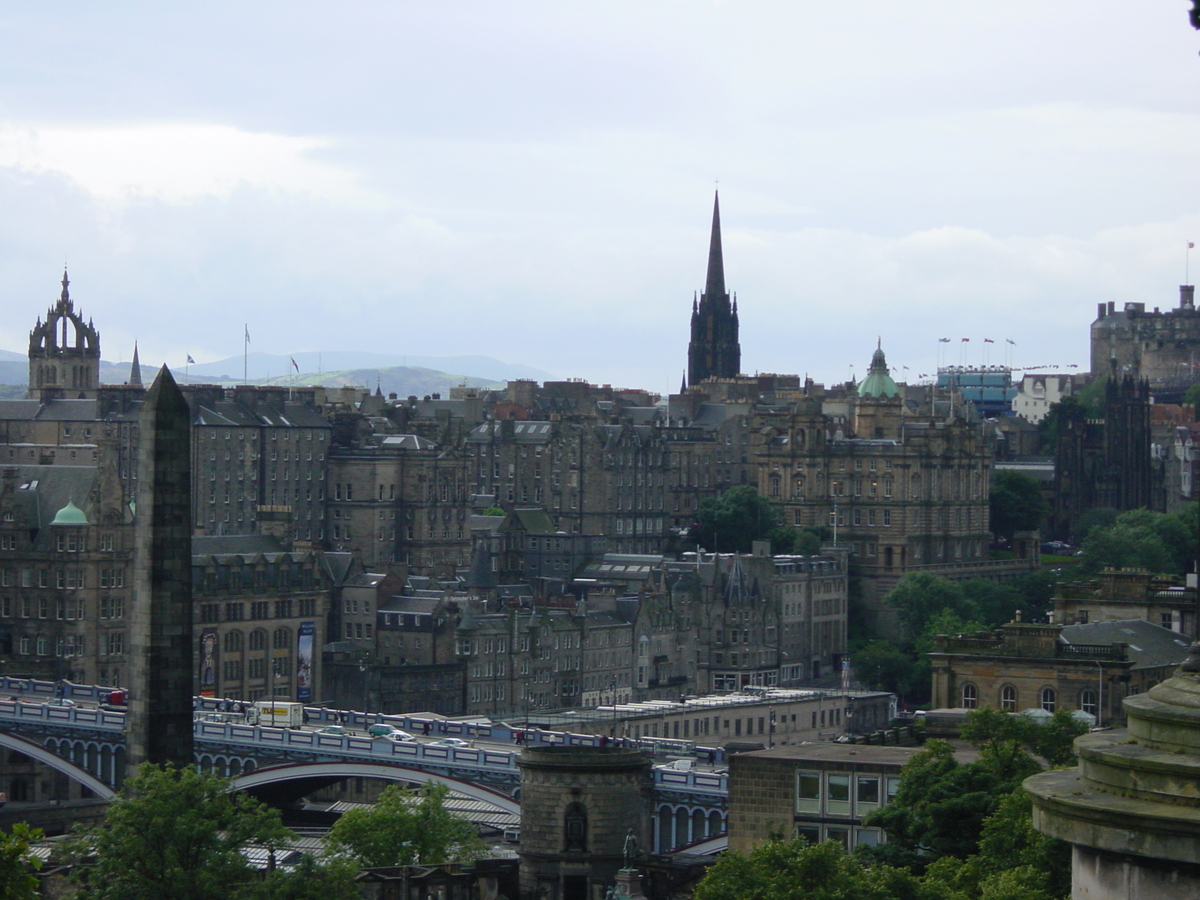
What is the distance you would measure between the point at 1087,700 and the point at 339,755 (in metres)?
28.4

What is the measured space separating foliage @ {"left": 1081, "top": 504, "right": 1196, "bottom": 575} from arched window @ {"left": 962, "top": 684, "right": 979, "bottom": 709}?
9580cm

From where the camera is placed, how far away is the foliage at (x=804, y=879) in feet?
147

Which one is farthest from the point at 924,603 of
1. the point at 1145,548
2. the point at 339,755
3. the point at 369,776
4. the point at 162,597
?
the point at 162,597

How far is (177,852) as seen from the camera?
6000 centimetres

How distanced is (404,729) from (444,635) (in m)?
33.9

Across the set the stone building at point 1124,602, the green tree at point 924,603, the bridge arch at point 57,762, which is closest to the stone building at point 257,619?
the bridge arch at point 57,762

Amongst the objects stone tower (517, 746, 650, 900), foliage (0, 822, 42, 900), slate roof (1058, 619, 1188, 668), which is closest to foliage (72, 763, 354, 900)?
stone tower (517, 746, 650, 900)

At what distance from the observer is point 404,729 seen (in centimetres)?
11181

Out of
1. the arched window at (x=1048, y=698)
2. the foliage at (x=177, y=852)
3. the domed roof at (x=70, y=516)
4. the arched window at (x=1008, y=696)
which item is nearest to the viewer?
the foliage at (x=177, y=852)

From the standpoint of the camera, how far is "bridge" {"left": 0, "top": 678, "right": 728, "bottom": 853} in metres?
85.6

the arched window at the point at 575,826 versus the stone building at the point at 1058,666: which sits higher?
the stone building at the point at 1058,666

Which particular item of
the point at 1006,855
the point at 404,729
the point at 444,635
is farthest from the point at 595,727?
the point at 1006,855

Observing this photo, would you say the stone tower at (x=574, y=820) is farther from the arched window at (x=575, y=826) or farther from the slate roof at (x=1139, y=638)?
the slate roof at (x=1139, y=638)

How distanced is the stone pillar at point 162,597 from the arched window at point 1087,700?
3145cm
